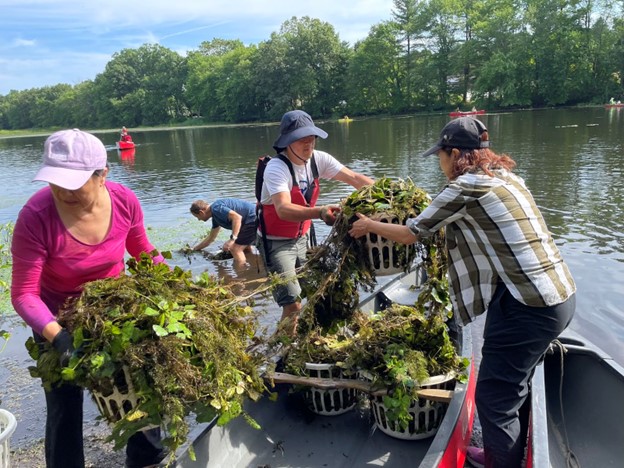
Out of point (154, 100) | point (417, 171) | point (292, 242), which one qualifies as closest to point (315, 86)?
point (154, 100)

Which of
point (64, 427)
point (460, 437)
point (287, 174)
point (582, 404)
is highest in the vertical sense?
point (287, 174)

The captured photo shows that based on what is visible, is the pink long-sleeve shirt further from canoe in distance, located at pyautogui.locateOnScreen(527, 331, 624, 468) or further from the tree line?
the tree line

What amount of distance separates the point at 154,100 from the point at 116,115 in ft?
28.1

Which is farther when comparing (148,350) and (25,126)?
(25,126)

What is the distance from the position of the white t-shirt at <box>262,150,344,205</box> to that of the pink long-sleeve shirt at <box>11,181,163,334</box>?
1.48 m

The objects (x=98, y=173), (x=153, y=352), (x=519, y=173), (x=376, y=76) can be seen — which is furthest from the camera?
(x=376, y=76)

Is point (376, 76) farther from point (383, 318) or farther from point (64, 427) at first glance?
point (64, 427)

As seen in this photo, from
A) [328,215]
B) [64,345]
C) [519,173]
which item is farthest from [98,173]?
[519,173]

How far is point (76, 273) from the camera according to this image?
298cm

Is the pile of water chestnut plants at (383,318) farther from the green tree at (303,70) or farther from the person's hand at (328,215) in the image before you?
the green tree at (303,70)

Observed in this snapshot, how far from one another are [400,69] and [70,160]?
7172 centimetres

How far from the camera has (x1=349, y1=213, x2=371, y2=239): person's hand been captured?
3.69 metres

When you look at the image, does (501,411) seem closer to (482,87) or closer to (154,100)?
(482,87)

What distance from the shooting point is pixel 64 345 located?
270 cm
